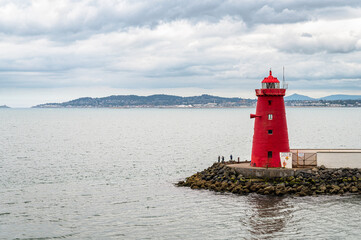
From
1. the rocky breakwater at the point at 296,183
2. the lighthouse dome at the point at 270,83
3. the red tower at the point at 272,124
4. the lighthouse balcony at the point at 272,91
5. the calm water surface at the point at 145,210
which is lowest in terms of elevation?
the calm water surface at the point at 145,210

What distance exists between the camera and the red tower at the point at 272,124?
120 ft

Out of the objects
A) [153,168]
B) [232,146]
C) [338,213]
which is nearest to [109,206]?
[338,213]

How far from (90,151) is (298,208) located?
42.6m

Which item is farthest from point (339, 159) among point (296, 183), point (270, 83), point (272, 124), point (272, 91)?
point (270, 83)

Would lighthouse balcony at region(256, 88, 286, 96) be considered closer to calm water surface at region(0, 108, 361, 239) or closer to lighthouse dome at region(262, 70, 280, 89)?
lighthouse dome at region(262, 70, 280, 89)

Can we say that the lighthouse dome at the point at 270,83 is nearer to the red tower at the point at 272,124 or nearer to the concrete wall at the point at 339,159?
the red tower at the point at 272,124

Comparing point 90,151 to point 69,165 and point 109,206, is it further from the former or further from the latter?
point 109,206

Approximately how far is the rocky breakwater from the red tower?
1867mm

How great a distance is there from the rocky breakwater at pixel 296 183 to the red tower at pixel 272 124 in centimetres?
187

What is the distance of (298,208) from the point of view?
31.2 metres

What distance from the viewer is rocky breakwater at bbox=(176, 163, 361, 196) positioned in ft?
113

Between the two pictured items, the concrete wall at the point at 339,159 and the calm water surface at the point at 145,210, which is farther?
the concrete wall at the point at 339,159

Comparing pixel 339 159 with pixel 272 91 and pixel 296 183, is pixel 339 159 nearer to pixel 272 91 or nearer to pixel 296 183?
pixel 296 183

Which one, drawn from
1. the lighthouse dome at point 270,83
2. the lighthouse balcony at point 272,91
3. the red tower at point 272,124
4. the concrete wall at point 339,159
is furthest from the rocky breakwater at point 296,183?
the lighthouse dome at point 270,83
